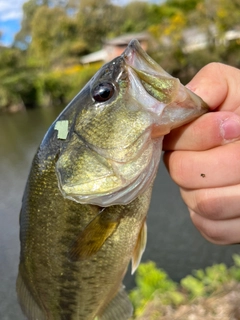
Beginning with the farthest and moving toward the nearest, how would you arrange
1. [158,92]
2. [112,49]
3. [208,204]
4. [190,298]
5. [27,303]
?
[112,49], [190,298], [27,303], [208,204], [158,92]

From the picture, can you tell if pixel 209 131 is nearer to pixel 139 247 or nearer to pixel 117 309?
pixel 139 247

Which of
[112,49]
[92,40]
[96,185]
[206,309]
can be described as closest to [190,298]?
[206,309]

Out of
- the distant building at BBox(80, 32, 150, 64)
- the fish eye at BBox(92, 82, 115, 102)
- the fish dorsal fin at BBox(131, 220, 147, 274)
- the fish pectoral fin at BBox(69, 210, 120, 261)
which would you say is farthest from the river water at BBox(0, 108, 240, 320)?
the distant building at BBox(80, 32, 150, 64)

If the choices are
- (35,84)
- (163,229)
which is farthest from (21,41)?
(163,229)

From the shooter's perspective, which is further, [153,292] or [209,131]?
[153,292]

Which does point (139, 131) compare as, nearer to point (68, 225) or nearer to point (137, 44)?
point (137, 44)

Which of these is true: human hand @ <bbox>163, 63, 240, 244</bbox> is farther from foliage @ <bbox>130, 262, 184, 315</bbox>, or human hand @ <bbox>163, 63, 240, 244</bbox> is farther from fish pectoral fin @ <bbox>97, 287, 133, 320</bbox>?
foliage @ <bbox>130, 262, 184, 315</bbox>

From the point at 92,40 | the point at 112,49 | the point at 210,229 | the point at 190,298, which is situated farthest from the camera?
the point at 92,40
